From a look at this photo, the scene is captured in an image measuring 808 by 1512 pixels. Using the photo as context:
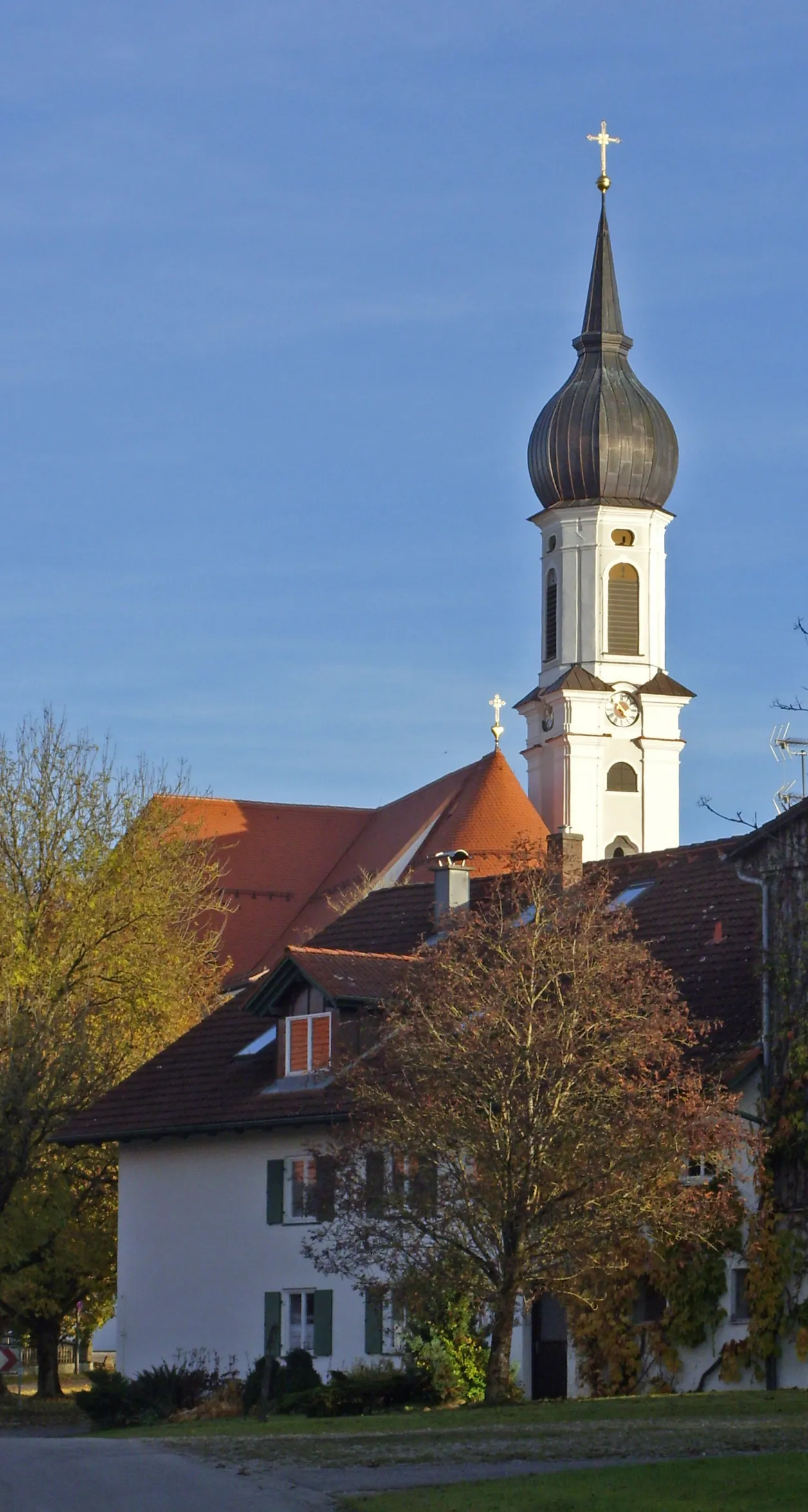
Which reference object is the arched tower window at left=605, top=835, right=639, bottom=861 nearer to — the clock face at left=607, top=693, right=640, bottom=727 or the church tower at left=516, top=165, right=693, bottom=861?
the church tower at left=516, top=165, right=693, bottom=861

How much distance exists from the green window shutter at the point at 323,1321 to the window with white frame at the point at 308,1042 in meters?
2.97

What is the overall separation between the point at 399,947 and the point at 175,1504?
20021 millimetres

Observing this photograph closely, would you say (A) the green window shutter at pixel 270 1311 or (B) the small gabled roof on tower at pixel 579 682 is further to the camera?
(B) the small gabled roof on tower at pixel 579 682

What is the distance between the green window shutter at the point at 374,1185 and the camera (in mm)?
24469

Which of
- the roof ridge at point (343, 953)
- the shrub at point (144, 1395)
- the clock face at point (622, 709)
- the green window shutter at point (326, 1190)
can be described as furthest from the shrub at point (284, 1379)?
the clock face at point (622, 709)

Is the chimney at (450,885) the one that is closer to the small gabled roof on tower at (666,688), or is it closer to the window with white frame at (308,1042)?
the window with white frame at (308,1042)

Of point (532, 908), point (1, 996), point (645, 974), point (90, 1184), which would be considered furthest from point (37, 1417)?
point (645, 974)

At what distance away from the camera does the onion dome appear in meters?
83.1

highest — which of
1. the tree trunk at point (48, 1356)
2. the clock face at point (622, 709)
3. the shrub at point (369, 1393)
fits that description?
the clock face at point (622, 709)

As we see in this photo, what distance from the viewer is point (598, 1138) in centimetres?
2411

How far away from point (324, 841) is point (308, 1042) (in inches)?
1714

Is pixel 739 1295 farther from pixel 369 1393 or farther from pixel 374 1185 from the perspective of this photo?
pixel 374 1185

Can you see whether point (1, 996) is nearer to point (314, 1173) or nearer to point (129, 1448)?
point (314, 1173)

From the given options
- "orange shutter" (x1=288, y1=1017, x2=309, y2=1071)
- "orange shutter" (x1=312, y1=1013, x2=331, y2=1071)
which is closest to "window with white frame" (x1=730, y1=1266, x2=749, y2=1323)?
"orange shutter" (x1=312, y1=1013, x2=331, y2=1071)
